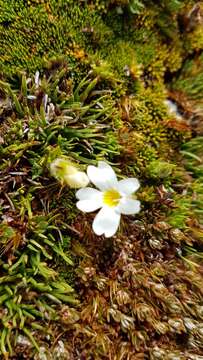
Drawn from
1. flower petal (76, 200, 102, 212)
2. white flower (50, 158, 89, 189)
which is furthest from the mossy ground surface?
flower petal (76, 200, 102, 212)

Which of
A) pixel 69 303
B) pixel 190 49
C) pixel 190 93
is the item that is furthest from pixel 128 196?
pixel 190 49

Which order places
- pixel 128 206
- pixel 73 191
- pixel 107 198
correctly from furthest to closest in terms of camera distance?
pixel 73 191 → pixel 107 198 → pixel 128 206

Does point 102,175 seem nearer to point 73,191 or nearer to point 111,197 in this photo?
point 111,197

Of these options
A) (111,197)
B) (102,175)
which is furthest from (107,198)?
(102,175)

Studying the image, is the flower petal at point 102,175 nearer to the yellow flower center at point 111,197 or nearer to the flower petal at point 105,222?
the yellow flower center at point 111,197

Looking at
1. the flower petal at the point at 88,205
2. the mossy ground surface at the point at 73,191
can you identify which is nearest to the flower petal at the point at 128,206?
Result: the flower petal at the point at 88,205
